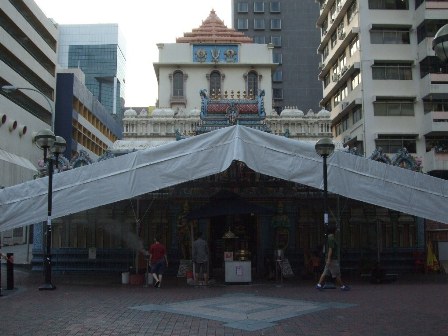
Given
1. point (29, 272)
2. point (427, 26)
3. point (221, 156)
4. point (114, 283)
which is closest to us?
point (221, 156)

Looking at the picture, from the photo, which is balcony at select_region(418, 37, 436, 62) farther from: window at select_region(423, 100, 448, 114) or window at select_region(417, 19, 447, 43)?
window at select_region(423, 100, 448, 114)

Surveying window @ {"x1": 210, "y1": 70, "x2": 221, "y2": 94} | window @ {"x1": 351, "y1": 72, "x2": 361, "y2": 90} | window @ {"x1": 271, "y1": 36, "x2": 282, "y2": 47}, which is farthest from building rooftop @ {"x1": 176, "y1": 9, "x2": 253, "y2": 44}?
window @ {"x1": 271, "y1": 36, "x2": 282, "y2": 47}

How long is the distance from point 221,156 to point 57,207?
5114 mm

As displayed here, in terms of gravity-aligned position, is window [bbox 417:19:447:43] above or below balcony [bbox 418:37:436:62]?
above

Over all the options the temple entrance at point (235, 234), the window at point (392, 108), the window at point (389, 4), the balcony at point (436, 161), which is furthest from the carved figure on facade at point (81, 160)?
the window at point (389, 4)

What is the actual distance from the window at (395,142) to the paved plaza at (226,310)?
86.1 ft

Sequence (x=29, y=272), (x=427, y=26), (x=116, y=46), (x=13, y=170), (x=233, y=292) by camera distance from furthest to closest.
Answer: (x=116, y=46)
(x=427, y=26)
(x=13, y=170)
(x=29, y=272)
(x=233, y=292)

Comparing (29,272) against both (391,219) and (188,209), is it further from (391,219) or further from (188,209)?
(391,219)

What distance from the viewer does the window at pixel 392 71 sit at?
42031 mm

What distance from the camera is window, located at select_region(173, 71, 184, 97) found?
3903cm

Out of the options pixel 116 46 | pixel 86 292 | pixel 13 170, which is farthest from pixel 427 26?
pixel 116 46

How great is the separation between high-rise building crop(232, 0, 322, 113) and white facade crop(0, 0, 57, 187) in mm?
36572

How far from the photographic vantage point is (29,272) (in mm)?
20094

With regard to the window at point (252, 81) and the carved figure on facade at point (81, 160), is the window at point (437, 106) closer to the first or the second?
the window at point (252, 81)
